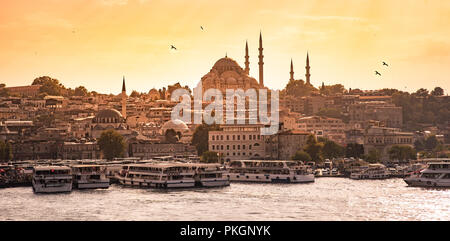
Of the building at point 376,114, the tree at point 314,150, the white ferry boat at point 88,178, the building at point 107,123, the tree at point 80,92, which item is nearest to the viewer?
the white ferry boat at point 88,178

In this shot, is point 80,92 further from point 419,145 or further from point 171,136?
point 419,145

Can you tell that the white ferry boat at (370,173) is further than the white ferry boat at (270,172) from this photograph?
Yes

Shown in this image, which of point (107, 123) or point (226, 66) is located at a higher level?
point (226, 66)

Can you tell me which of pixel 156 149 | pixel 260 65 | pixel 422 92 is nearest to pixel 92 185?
pixel 156 149

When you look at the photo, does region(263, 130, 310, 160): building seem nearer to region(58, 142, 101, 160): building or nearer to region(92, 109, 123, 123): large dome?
region(58, 142, 101, 160): building

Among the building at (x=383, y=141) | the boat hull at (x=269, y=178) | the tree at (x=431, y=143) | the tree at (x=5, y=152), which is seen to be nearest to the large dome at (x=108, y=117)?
the tree at (x=5, y=152)

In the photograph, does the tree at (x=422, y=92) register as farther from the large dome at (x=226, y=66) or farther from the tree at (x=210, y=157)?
the tree at (x=210, y=157)

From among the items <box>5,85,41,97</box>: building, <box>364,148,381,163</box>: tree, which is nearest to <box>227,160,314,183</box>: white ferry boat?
<box>364,148,381,163</box>: tree
